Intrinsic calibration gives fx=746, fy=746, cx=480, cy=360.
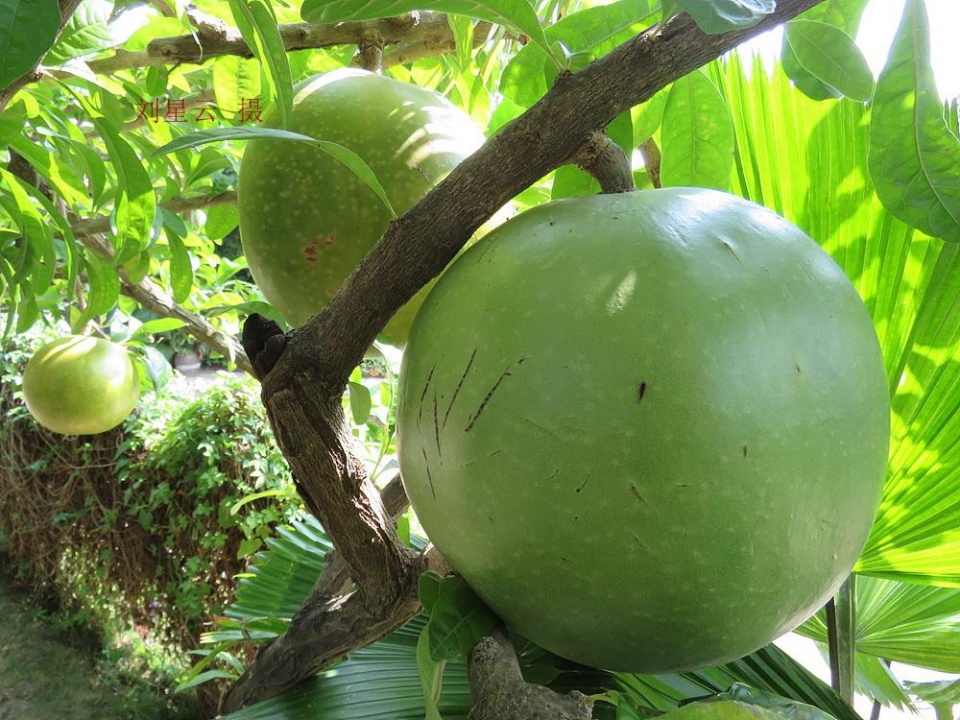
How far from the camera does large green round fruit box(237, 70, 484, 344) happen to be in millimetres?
478

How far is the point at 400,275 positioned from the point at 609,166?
0.13 meters

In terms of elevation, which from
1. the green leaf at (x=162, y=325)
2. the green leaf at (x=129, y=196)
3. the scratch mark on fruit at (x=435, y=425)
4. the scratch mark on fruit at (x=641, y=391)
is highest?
the scratch mark on fruit at (x=641, y=391)

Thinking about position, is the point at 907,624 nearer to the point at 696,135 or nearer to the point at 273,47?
the point at 696,135

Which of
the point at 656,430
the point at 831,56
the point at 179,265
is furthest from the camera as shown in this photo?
the point at 179,265

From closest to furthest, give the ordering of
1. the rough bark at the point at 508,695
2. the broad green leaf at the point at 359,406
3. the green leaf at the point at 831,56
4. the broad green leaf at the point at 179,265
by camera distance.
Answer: the rough bark at the point at 508,695
the green leaf at the point at 831,56
the broad green leaf at the point at 359,406
the broad green leaf at the point at 179,265

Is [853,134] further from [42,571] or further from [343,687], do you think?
[42,571]

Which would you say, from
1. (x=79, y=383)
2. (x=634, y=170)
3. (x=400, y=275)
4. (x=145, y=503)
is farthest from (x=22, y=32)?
(x=145, y=503)

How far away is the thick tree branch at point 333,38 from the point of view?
608 mm

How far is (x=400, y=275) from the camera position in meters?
0.38

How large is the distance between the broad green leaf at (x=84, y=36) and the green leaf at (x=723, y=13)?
79 centimetres

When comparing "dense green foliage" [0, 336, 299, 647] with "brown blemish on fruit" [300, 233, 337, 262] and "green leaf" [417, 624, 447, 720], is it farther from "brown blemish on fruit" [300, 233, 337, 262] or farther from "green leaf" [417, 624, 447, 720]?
"green leaf" [417, 624, 447, 720]

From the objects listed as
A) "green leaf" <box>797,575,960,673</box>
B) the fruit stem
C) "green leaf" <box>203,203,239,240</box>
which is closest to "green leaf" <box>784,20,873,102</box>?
the fruit stem

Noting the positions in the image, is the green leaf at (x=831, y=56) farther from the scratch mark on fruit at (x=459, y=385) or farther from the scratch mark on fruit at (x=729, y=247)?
the scratch mark on fruit at (x=459, y=385)

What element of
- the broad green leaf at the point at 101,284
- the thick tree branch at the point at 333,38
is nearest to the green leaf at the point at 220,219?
the broad green leaf at the point at 101,284
